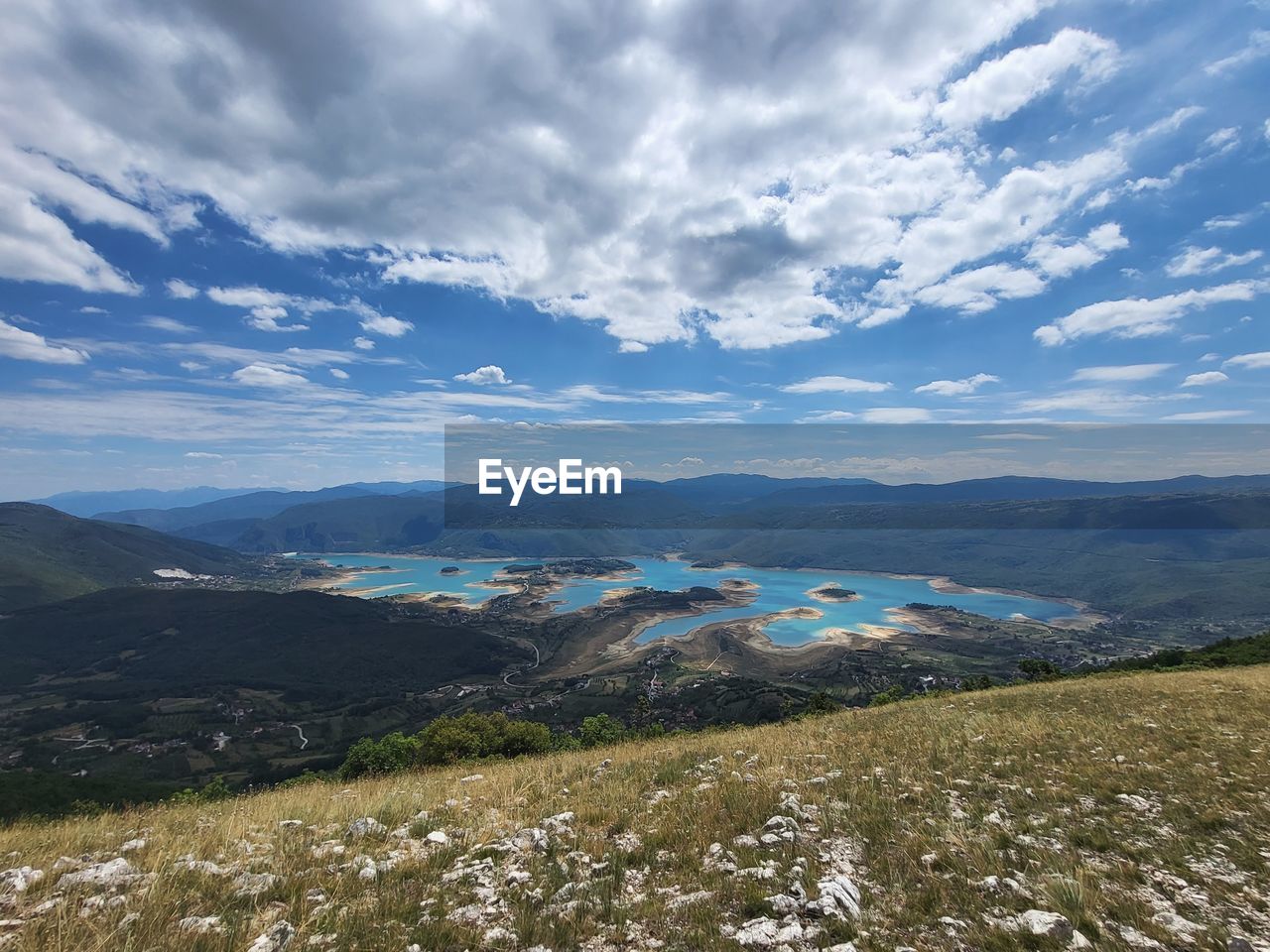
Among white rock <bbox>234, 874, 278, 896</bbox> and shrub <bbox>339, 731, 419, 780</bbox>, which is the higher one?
white rock <bbox>234, 874, 278, 896</bbox>

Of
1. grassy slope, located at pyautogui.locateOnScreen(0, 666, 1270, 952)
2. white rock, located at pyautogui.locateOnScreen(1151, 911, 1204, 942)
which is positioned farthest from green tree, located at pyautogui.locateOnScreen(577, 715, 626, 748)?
white rock, located at pyautogui.locateOnScreen(1151, 911, 1204, 942)

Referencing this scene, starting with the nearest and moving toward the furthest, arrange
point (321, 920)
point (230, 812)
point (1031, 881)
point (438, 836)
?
1. point (321, 920)
2. point (1031, 881)
3. point (438, 836)
4. point (230, 812)

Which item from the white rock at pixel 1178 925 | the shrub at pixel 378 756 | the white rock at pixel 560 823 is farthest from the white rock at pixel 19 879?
the shrub at pixel 378 756

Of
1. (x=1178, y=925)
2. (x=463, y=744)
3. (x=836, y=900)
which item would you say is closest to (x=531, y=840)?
(x=836, y=900)

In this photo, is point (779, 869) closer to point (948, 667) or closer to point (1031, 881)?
point (1031, 881)

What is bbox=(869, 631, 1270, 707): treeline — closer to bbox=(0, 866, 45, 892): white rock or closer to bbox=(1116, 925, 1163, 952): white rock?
bbox=(1116, 925, 1163, 952): white rock

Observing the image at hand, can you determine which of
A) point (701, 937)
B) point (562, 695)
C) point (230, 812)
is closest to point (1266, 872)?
point (701, 937)

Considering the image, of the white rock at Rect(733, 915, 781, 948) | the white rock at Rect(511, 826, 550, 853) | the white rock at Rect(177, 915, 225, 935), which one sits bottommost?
the white rock at Rect(511, 826, 550, 853)

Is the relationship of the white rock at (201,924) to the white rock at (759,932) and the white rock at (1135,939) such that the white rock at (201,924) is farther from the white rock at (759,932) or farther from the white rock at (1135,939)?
the white rock at (1135,939)
